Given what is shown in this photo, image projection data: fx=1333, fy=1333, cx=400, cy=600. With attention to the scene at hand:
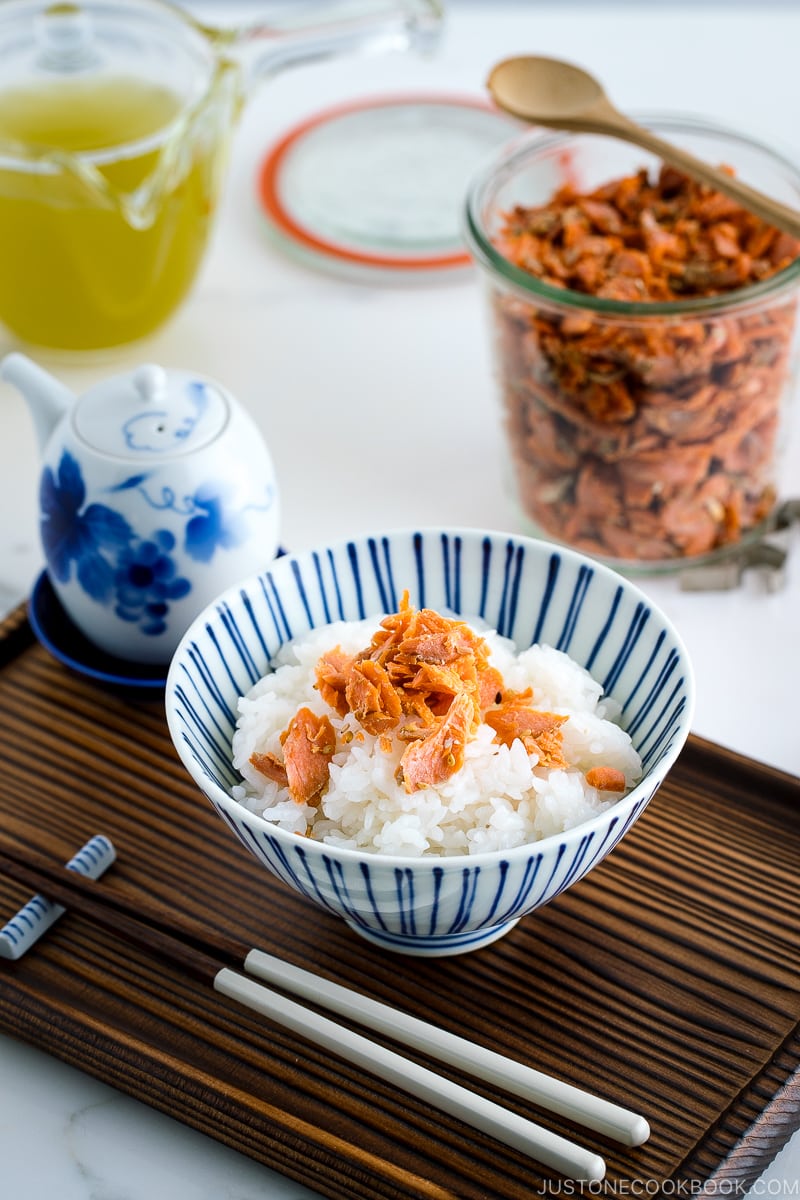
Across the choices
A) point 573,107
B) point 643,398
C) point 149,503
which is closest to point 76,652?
point 149,503

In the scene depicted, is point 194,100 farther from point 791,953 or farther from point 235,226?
point 791,953

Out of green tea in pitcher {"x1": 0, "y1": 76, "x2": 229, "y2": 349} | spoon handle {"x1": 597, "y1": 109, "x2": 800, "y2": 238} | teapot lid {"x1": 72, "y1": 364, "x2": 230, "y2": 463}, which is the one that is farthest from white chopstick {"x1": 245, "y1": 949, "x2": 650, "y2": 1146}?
green tea in pitcher {"x1": 0, "y1": 76, "x2": 229, "y2": 349}

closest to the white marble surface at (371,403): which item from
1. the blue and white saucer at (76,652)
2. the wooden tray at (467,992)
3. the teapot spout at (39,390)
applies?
the wooden tray at (467,992)

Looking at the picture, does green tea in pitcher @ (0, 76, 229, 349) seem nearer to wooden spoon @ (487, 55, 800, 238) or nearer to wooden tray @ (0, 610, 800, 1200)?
wooden spoon @ (487, 55, 800, 238)

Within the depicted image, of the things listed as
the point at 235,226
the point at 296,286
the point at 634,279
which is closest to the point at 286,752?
the point at 634,279

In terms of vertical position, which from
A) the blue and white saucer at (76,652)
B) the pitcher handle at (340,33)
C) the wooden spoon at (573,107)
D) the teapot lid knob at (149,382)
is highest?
the wooden spoon at (573,107)

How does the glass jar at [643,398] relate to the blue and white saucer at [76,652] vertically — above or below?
above

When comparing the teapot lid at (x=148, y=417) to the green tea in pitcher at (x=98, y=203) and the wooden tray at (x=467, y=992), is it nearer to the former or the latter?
the wooden tray at (x=467, y=992)
